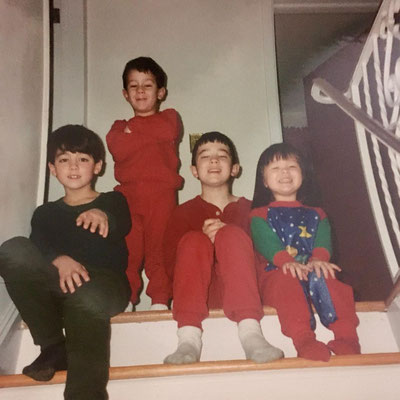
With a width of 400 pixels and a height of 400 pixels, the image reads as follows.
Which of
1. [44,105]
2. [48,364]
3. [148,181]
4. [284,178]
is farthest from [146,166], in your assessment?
[48,364]

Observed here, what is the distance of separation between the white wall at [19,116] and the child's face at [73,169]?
91 millimetres

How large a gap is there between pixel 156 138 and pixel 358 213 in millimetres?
1124

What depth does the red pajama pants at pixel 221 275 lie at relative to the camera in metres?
1.08

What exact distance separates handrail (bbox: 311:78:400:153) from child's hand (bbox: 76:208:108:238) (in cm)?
75

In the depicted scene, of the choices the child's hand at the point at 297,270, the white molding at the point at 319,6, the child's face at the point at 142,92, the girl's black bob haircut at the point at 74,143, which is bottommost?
the child's hand at the point at 297,270

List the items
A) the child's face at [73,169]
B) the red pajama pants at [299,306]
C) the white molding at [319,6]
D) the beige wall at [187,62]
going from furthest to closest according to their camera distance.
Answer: the white molding at [319,6] < the beige wall at [187,62] < the child's face at [73,169] < the red pajama pants at [299,306]

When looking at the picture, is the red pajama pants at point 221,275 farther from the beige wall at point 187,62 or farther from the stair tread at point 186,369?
the beige wall at point 187,62

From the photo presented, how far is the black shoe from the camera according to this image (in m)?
0.92

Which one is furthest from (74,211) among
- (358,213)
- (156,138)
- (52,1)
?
(358,213)

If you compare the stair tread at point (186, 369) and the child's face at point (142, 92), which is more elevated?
the child's face at point (142, 92)

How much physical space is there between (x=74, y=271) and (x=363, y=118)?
0.82m

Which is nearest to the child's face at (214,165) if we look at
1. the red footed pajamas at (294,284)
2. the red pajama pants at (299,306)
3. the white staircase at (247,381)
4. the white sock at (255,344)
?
the red footed pajamas at (294,284)

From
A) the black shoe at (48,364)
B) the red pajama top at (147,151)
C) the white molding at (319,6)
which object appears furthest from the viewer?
the white molding at (319,6)

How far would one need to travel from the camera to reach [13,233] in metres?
1.29
